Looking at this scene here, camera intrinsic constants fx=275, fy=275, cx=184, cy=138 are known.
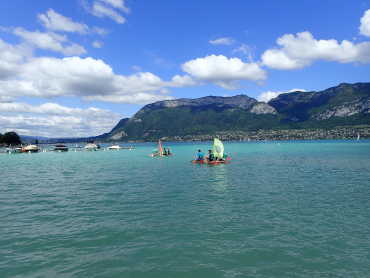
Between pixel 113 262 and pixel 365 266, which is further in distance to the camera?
pixel 113 262

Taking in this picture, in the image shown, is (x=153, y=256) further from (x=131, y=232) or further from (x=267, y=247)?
(x=267, y=247)

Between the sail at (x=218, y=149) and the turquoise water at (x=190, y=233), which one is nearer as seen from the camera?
the turquoise water at (x=190, y=233)

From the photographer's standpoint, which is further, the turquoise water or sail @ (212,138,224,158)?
sail @ (212,138,224,158)

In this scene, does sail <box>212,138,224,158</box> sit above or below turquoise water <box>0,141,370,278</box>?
above

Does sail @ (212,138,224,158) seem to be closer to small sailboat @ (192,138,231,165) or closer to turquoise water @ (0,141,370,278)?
small sailboat @ (192,138,231,165)

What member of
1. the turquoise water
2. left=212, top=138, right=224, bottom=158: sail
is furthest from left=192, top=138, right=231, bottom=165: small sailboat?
the turquoise water

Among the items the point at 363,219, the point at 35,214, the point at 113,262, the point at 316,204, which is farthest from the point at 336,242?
the point at 35,214

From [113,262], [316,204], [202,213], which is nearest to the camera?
[113,262]

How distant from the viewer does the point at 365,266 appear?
1442cm

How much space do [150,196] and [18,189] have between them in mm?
22029

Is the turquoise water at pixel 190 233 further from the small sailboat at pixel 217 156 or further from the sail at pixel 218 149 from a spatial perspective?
the sail at pixel 218 149

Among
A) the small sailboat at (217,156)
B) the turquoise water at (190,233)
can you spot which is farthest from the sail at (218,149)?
the turquoise water at (190,233)

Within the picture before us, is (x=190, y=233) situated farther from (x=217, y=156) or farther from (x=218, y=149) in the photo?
(x=218, y=149)

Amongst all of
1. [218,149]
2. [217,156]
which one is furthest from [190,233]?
[218,149]
